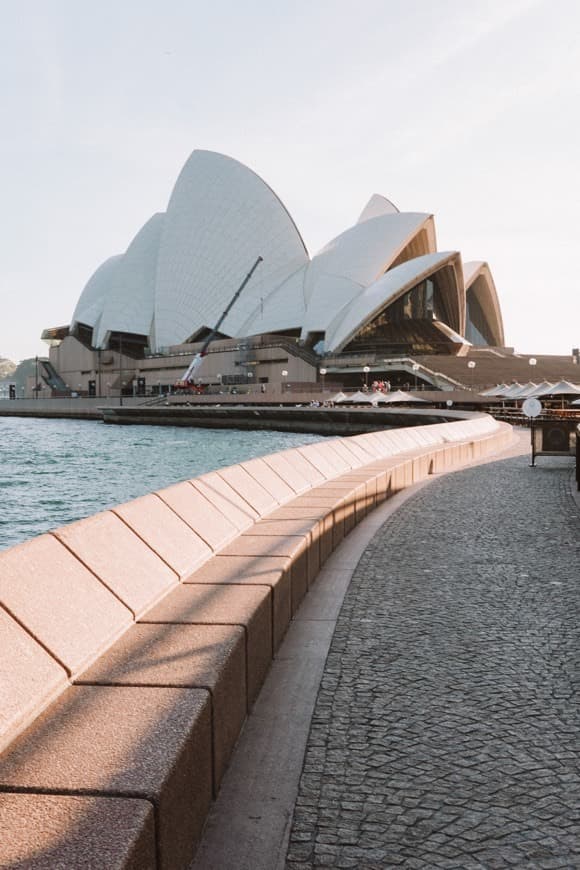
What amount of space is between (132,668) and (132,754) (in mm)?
781

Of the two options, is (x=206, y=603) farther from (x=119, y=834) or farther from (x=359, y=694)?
(x=119, y=834)

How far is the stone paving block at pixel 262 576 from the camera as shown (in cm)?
456

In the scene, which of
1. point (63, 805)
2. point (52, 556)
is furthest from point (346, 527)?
point (63, 805)

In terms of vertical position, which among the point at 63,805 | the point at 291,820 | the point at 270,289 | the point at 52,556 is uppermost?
the point at 270,289

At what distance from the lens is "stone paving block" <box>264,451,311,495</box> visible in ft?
29.4

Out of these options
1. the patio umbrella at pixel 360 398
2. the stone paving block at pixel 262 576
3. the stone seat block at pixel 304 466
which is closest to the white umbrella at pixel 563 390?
the patio umbrella at pixel 360 398

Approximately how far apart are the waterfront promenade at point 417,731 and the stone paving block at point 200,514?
824 millimetres

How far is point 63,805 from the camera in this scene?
214 cm

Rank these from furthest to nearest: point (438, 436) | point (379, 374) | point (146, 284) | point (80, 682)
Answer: point (146, 284), point (379, 374), point (438, 436), point (80, 682)

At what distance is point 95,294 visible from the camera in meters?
105

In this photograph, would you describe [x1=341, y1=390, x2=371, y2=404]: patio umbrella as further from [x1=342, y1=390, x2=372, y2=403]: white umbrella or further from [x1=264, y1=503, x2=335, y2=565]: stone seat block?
[x1=264, y1=503, x2=335, y2=565]: stone seat block

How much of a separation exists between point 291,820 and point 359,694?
3.88 ft

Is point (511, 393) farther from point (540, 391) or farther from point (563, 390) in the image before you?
point (563, 390)

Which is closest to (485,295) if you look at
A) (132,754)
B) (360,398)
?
(360,398)
